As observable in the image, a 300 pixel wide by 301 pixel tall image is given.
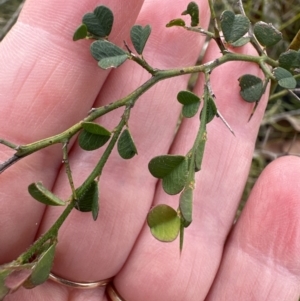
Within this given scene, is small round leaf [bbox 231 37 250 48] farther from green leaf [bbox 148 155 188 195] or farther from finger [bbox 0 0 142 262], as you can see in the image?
green leaf [bbox 148 155 188 195]

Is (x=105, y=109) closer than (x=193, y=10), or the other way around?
(x=105, y=109)

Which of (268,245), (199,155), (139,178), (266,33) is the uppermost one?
(266,33)

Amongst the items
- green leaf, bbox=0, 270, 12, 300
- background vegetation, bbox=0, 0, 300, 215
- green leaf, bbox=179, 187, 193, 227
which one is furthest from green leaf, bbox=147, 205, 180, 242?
background vegetation, bbox=0, 0, 300, 215

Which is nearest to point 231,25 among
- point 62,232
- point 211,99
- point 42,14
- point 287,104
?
point 211,99

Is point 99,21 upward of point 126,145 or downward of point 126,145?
upward

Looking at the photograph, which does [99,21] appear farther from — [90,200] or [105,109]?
[90,200]

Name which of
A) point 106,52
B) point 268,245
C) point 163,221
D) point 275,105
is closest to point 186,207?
point 163,221
